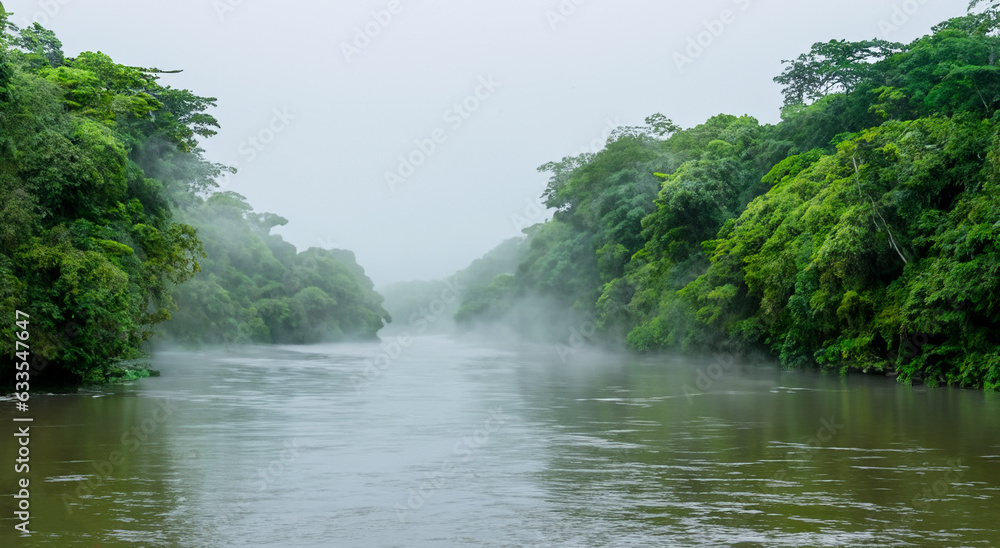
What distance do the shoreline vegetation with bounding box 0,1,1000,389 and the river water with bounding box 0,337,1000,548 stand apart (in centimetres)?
314

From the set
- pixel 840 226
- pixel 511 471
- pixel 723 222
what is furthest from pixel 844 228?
pixel 511 471

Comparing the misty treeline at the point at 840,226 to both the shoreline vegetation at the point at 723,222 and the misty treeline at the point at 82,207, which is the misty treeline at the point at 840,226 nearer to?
the shoreline vegetation at the point at 723,222

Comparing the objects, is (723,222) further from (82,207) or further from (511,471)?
(511,471)

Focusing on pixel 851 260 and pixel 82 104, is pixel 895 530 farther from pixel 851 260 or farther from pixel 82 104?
pixel 82 104

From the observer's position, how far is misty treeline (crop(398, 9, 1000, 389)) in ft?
84.6

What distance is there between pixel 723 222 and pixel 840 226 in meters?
17.6

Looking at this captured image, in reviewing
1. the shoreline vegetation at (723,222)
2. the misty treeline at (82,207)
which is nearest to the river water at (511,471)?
the misty treeline at (82,207)

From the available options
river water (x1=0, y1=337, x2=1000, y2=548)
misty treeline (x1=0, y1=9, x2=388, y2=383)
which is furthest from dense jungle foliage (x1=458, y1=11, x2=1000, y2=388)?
misty treeline (x1=0, y1=9, x2=388, y2=383)

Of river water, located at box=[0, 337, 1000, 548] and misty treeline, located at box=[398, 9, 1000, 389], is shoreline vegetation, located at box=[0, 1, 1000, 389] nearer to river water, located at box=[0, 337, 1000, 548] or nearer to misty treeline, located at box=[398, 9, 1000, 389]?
misty treeline, located at box=[398, 9, 1000, 389]

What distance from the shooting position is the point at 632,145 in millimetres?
66938

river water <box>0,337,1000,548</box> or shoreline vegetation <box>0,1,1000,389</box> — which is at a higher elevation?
shoreline vegetation <box>0,1,1000,389</box>

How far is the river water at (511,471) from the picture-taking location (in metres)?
8.55

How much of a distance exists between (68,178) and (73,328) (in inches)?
148

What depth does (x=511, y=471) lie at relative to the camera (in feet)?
39.2
